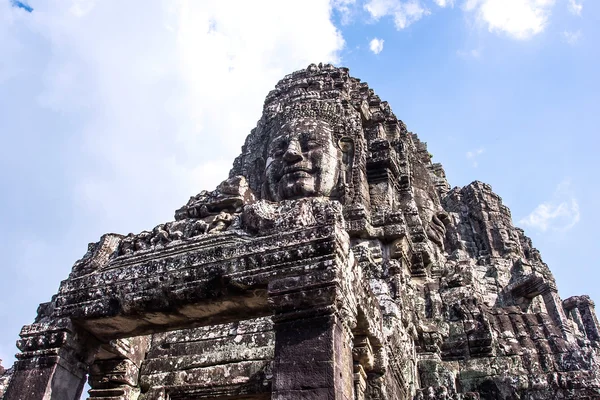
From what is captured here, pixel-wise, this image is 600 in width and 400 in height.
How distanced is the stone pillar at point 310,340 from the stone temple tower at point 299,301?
0.04ft

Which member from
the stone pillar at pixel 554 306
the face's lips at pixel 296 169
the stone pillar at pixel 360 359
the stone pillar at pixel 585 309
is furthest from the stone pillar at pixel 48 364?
the stone pillar at pixel 585 309

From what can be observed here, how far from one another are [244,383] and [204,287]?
7.07ft

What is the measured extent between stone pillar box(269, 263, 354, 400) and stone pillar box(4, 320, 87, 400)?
2681 mm

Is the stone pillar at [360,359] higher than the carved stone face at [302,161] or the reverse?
the reverse

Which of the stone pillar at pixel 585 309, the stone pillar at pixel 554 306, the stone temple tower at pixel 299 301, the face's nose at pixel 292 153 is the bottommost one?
the stone temple tower at pixel 299 301

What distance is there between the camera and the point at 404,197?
1248 centimetres

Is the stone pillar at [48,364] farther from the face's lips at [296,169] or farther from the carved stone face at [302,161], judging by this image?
the face's lips at [296,169]

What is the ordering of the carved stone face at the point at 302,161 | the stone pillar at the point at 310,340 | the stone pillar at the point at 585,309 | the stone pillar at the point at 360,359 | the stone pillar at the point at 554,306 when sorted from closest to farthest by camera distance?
the stone pillar at the point at 310,340 < the stone pillar at the point at 360,359 < the carved stone face at the point at 302,161 < the stone pillar at the point at 554,306 < the stone pillar at the point at 585,309

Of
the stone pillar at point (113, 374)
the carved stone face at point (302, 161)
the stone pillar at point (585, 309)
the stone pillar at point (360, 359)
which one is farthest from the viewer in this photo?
the stone pillar at point (585, 309)

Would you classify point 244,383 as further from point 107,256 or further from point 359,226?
point 359,226

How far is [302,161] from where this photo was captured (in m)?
10.5

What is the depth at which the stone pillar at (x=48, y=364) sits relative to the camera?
5.72m

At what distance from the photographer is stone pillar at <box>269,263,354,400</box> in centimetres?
456

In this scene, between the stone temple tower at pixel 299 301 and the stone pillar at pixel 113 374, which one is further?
the stone pillar at pixel 113 374
